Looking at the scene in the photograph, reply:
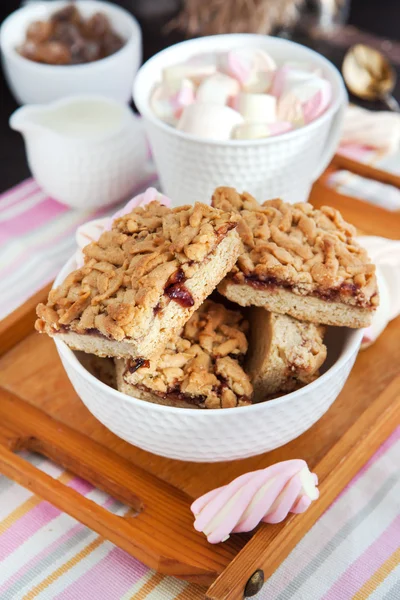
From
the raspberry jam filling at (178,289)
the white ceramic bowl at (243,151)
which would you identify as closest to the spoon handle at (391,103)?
the white ceramic bowl at (243,151)

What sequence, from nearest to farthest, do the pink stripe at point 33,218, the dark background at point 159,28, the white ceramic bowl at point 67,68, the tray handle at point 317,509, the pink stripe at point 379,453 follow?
the tray handle at point 317,509, the pink stripe at point 379,453, the pink stripe at point 33,218, the white ceramic bowl at point 67,68, the dark background at point 159,28

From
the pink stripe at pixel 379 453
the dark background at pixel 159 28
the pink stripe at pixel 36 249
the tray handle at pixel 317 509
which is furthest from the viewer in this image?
the dark background at pixel 159 28

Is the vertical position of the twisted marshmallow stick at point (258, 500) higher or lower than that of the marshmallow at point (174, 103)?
lower

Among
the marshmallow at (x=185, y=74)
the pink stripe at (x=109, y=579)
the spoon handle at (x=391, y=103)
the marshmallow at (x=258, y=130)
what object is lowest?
the pink stripe at (x=109, y=579)

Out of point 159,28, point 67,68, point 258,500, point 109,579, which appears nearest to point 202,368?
point 258,500

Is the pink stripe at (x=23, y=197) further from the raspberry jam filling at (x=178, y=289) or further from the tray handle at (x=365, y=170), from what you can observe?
the raspberry jam filling at (x=178, y=289)

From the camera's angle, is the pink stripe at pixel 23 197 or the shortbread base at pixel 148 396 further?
the pink stripe at pixel 23 197

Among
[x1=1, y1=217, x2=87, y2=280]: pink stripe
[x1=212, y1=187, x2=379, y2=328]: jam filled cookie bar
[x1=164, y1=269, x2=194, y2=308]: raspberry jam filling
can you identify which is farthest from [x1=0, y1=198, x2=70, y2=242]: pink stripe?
[x1=164, y1=269, x2=194, y2=308]: raspberry jam filling
